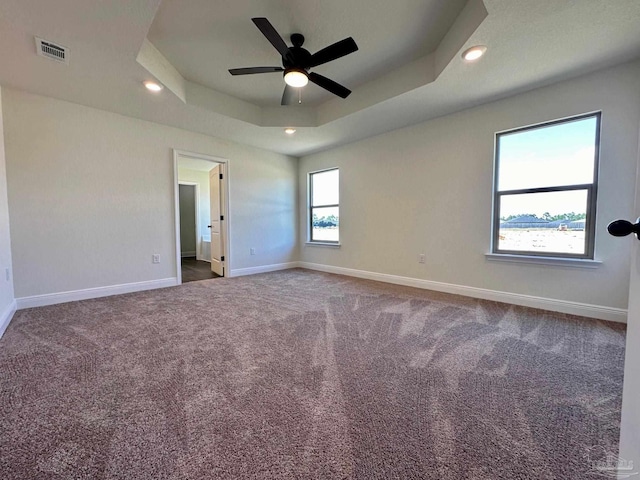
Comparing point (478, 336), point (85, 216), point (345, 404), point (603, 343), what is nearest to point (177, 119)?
point (85, 216)

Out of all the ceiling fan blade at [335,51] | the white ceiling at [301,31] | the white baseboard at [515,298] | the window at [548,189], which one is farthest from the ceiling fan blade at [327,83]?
the white baseboard at [515,298]

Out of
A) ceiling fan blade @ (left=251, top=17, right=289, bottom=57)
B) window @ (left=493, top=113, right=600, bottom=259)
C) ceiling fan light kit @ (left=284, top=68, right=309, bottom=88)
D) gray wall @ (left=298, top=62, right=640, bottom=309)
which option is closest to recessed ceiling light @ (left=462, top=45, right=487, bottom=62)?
gray wall @ (left=298, top=62, right=640, bottom=309)

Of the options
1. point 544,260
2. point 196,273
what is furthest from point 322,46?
point 196,273

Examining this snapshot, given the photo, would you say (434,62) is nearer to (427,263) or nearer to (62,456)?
(427,263)

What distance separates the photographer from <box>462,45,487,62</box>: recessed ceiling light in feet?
6.97

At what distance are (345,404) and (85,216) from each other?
3748 mm

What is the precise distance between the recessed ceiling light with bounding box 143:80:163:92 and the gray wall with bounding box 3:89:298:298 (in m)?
1.05

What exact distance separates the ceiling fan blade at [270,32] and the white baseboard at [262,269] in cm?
352

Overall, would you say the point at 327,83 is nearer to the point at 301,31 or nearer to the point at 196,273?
the point at 301,31

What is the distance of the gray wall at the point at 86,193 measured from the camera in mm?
2846

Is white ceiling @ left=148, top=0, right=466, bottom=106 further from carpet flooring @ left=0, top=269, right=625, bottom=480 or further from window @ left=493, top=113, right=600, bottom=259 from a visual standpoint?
carpet flooring @ left=0, top=269, right=625, bottom=480

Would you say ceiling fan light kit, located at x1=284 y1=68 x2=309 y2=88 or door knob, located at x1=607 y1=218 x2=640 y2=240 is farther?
ceiling fan light kit, located at x1=284 y1=68 x2=309 y2=88

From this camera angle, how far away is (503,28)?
1920mm

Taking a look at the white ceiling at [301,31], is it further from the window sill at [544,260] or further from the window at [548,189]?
the window sill at [544,260]
